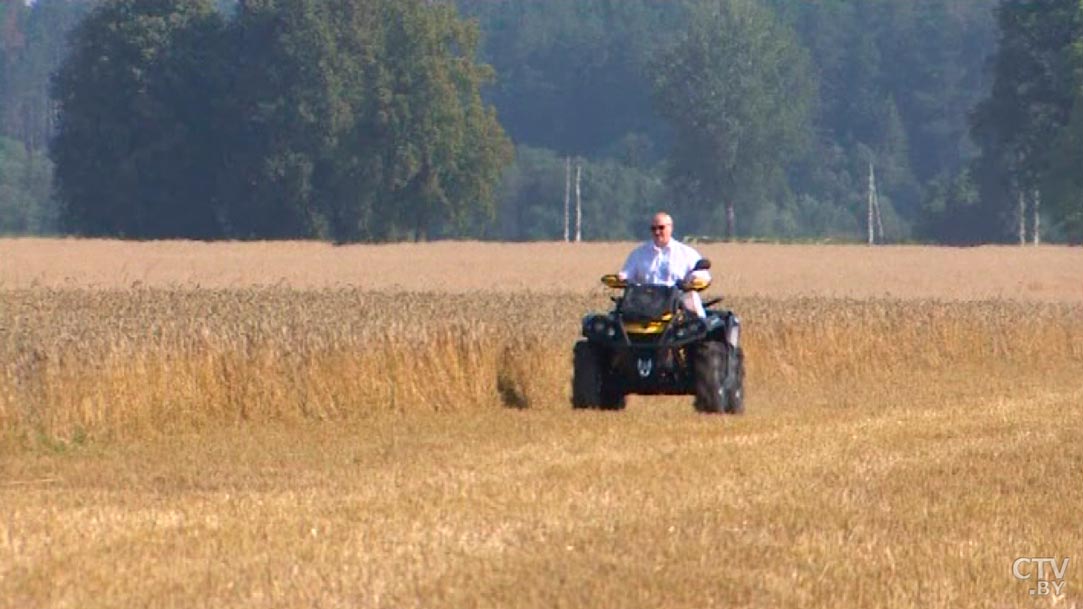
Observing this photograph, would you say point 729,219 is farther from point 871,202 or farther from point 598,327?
point 598,327

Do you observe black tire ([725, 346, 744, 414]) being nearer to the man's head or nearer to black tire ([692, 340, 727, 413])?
black tire ([692, 340, 727, 413])

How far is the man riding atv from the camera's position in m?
18.8

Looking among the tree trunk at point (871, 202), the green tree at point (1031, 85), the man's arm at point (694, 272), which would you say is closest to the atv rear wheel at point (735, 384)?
the man's arm at point (694, 272)

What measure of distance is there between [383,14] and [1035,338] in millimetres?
53106

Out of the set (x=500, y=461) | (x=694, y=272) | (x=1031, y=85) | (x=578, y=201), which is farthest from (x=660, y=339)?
(x=578, y=201)

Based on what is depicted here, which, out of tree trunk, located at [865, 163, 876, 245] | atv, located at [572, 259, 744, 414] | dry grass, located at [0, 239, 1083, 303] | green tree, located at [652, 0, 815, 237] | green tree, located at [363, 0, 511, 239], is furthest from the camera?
tree trunk, located at [865, 163, 876, 245]

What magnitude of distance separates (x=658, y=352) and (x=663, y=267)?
752 millimetres

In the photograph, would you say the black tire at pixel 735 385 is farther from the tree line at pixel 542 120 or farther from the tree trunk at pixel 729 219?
the tree trunk at pixel 729 219

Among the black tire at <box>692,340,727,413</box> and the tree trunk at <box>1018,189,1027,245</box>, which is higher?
the tree trunk at <box>1018,189,1027,245</box>

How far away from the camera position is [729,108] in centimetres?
10169

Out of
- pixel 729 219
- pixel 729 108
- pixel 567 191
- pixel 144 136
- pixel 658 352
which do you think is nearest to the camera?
pixel 658 352

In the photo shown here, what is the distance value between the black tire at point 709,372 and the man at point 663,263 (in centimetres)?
31

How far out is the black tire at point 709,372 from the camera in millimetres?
19000

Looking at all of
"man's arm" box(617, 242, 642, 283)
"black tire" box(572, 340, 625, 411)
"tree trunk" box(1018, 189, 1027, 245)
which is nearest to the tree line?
"tree trunk" box(1018, 189, 1027, 245)
